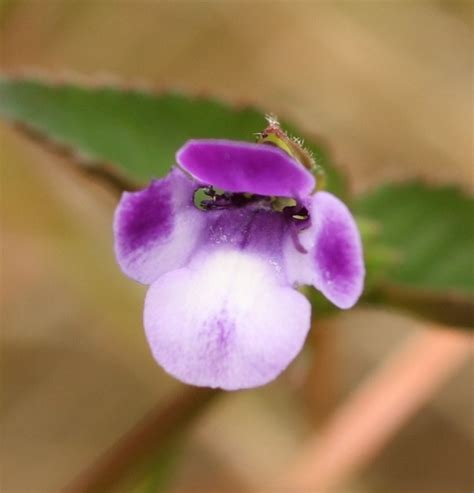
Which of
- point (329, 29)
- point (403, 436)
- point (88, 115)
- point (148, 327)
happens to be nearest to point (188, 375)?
point (148, 327)

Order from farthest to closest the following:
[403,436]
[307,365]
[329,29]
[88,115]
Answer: [329,29] < [403,436] < [307,365] < [88,115]

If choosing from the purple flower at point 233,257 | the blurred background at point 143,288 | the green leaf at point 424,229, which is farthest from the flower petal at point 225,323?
the blurred background at point 143,288

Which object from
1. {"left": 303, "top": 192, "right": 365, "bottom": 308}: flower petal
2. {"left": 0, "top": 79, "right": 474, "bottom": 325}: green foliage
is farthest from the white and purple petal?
{"left": 0, "top": 79, "right": 474, "bottom": 325}: green foliage

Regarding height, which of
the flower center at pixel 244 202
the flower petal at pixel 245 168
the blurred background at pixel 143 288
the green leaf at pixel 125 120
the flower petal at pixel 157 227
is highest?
the flower petal at pixel 245 168

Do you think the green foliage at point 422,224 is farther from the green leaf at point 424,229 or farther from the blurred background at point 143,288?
the blurred background at point 143,288

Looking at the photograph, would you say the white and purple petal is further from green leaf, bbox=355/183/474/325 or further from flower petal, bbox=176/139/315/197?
green leaf, bbox=355/183/474/325

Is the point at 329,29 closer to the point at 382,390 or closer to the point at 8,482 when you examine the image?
the point at 382,390
